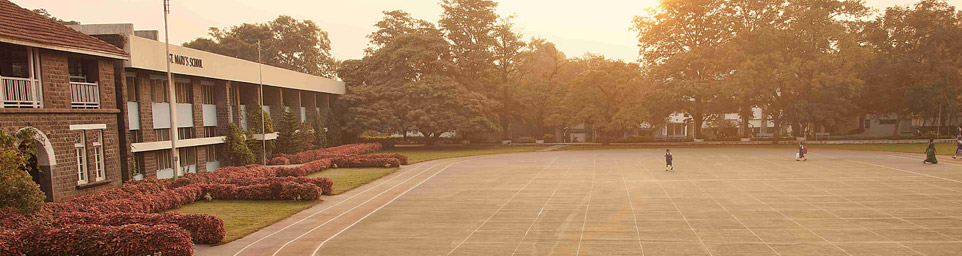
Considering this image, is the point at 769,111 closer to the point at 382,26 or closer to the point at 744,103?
the point at 744,103

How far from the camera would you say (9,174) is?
1415cm

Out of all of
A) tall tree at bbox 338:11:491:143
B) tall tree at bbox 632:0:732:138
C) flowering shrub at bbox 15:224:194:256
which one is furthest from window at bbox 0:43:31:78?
tall tree at bbox 632:0:732:138

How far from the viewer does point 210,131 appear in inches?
1426

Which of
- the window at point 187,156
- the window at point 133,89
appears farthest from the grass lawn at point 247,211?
the window at point 187,156

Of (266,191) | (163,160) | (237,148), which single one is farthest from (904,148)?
(163,160)

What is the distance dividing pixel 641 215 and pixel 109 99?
21.9 meters

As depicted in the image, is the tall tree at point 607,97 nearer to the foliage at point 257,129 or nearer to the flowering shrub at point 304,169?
the flowering shrub at point 304,169

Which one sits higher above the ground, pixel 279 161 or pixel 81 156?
pixel 81 156

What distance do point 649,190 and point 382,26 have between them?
160 feet

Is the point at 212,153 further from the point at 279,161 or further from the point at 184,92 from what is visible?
the point at 184,92

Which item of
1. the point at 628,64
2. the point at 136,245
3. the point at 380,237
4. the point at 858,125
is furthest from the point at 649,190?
the point at 858,125

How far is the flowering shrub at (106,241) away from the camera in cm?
1248

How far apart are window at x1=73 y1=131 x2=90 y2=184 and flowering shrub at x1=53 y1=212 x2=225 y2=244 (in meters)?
6.62

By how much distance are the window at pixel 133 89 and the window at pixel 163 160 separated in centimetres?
356
